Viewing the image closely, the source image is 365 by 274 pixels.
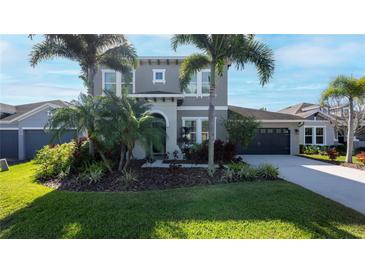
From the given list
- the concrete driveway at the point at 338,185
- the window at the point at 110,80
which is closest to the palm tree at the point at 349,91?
the concrete driveway at the point at 338,185

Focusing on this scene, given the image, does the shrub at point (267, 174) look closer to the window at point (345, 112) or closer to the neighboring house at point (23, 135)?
the window at point (345, 112)

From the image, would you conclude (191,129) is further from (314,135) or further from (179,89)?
(314,135)

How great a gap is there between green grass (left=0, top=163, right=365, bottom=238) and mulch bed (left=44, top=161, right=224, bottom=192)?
1.91 feet

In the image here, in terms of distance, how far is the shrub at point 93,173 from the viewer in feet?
24.5

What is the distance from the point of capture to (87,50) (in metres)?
9.52

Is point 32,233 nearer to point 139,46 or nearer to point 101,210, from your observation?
point 101,210

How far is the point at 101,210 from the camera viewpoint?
5223mm

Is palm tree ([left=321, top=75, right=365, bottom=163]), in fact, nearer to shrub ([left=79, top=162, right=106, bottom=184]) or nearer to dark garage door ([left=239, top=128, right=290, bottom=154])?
dark garage door ([left=239, top=128, right=290, bottom=154])

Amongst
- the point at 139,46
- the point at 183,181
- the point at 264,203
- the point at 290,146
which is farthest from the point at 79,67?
the point at 290,146

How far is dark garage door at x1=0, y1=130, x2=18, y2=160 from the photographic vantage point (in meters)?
16.2

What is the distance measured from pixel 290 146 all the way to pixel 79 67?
57.6 ft

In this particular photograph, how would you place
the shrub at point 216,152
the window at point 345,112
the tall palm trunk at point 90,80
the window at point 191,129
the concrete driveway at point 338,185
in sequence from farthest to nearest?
1. the window at point 191,129
2. the window at point 345,112
3. the shrub at point 216,152
4. the tall palm trunk at point 90,80
5. the concrete driveway at point 338,185

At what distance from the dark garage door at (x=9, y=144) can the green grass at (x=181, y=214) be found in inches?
495

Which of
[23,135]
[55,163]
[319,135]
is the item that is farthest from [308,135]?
[23,135]
